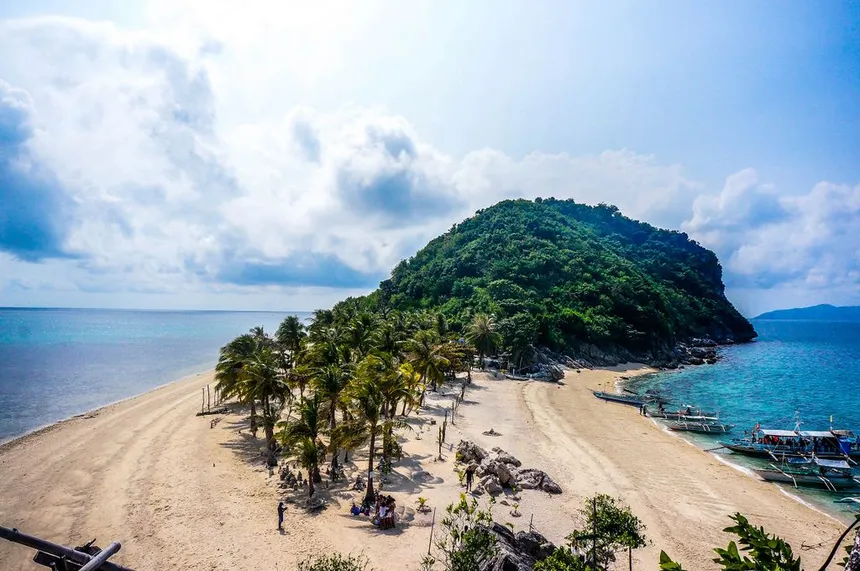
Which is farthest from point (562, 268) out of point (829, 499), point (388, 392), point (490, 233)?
point (388, 392)

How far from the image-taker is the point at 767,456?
42.4 metres

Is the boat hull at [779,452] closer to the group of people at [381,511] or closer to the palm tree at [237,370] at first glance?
the group of people at [381,511]

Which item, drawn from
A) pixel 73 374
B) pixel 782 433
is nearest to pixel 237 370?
pixel 782 433

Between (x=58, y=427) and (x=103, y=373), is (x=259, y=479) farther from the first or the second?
(x=103, y=373)

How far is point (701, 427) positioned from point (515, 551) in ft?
148

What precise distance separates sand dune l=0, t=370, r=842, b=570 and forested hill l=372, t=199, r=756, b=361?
4430cm

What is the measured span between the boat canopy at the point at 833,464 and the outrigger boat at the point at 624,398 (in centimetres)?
2423

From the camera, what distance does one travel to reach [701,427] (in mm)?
52875

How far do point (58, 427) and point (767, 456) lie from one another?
75.0m

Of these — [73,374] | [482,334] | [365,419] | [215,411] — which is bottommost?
[73,374]

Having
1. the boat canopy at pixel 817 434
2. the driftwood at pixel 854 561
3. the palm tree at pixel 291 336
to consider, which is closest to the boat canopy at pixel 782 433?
the boat canopy at pixel 817 434

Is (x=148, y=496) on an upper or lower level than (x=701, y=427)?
upper

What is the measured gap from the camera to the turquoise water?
54.7 m

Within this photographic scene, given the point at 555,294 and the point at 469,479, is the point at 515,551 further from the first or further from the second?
the point at 555,294
